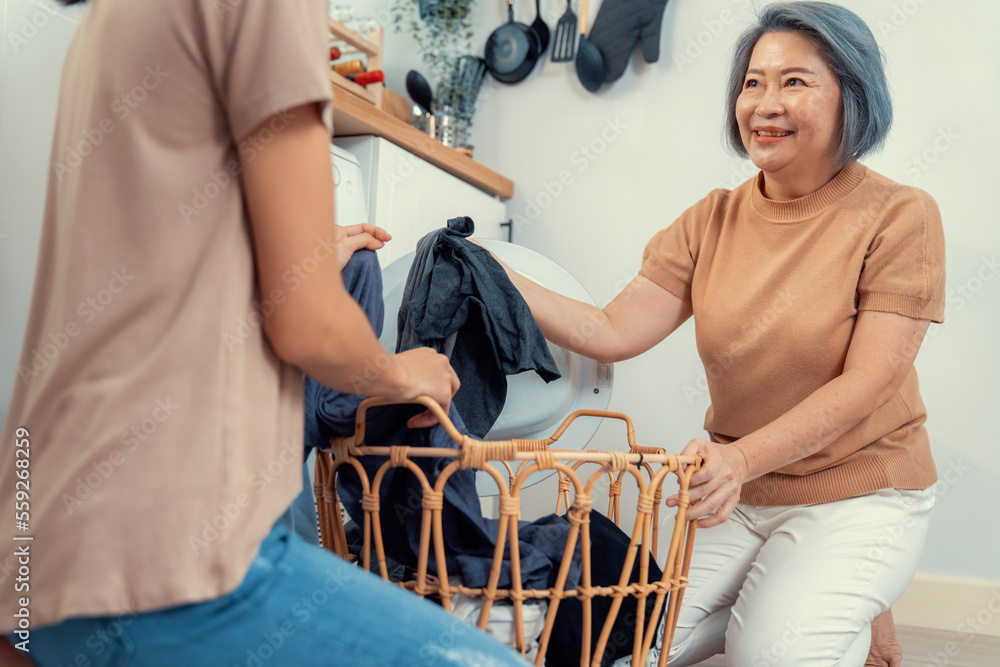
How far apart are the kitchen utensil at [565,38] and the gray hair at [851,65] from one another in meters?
1.22

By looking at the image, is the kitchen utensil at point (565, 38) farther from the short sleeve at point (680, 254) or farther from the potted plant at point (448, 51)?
the short sleeve at point (680, 254)

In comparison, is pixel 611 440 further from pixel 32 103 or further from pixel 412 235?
pixel 32 103

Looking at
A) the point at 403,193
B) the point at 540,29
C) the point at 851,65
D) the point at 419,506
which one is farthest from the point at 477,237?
the point at 419,506

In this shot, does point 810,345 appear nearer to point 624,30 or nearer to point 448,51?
point 624,30

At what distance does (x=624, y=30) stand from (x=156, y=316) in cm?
207

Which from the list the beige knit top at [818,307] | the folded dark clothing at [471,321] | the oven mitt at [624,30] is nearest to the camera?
the folded dark clothing at [471,321]

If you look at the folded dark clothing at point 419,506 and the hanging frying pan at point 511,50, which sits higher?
the hanging frying pan at point 511,50

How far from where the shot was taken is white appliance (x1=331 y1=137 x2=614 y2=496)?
52.7 inches

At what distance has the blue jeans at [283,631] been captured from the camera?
471 millimetres

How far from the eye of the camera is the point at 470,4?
2.48 metres

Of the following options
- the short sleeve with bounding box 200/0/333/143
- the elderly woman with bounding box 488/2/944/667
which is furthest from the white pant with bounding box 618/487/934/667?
the short sleeve with bounding box 200/0/333/143

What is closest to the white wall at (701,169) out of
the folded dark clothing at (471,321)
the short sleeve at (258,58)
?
the folded dark clothing at (471,321)

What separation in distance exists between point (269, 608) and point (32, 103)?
921 millimetres

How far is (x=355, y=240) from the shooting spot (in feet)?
2.98
